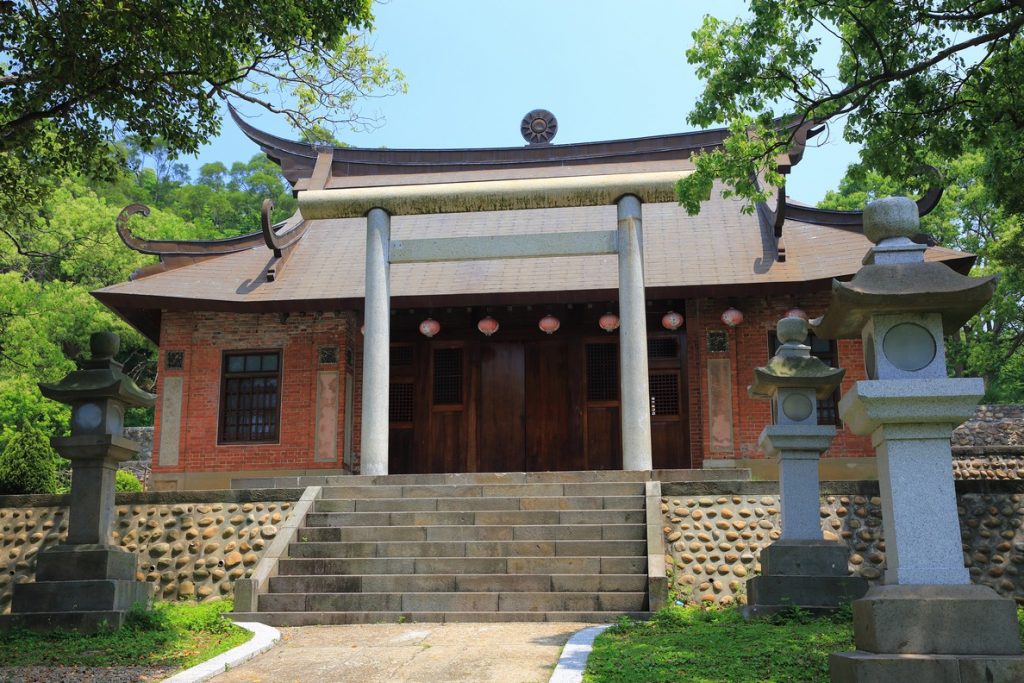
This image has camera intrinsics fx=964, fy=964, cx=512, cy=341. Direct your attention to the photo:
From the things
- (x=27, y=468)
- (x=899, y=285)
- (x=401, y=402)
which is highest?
(x=401, y=402)

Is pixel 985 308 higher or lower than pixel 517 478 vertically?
higher

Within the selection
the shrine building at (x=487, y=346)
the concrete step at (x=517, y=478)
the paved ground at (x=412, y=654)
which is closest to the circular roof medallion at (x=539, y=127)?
the shrine building at (x=487, y=346)

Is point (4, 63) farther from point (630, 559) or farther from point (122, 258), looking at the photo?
point (122, 258)

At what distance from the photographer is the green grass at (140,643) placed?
7.27 m

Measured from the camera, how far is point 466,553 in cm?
1016

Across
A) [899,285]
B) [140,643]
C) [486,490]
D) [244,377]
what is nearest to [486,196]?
[486,490]

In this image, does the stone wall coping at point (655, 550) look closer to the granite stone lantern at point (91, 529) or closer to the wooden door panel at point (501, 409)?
the granite stone lantern at point (91, 529)

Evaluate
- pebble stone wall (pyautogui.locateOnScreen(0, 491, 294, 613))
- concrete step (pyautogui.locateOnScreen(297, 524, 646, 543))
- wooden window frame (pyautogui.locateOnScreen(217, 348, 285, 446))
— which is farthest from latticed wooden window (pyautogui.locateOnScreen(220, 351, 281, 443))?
concrete step (pyautogui.locateOnScreen(297, 524, 646, 543))

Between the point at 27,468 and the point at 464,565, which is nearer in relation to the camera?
the point at 464,565

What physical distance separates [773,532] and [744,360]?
5.79 meters

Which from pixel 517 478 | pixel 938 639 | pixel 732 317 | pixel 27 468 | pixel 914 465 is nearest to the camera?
pixel 938 639

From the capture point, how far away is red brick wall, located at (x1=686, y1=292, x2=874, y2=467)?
1519 cm

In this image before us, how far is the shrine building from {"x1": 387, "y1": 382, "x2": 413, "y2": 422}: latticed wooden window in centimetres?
3

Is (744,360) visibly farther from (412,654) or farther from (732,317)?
(412,654)
